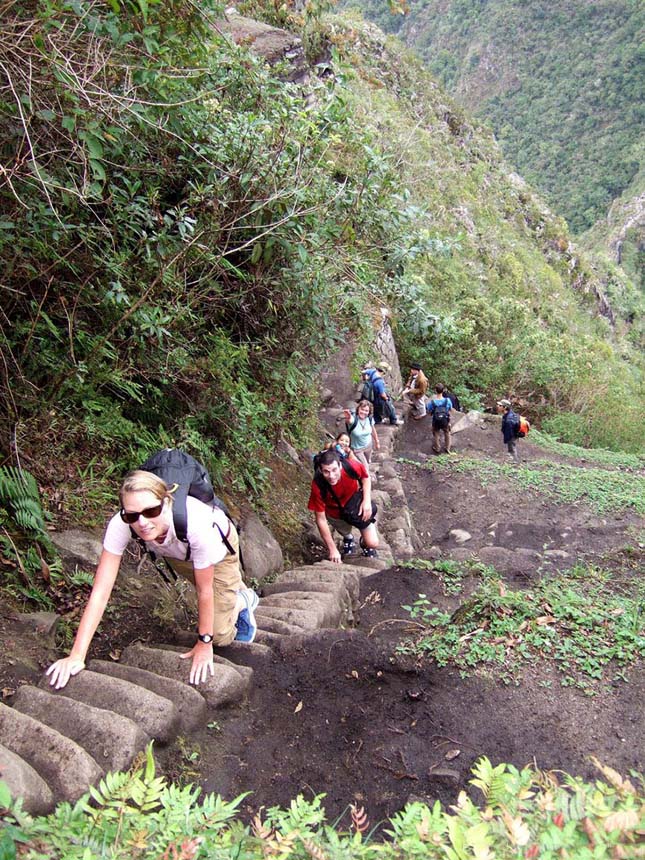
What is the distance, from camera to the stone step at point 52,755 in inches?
96.2

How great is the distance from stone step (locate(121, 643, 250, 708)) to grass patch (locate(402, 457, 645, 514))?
6619mm

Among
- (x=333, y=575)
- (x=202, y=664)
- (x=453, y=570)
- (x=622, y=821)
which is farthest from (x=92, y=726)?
(x=453, y=570)

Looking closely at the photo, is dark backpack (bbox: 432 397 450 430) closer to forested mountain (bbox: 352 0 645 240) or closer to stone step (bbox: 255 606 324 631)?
stone step (bbox: 255 606 324 631)

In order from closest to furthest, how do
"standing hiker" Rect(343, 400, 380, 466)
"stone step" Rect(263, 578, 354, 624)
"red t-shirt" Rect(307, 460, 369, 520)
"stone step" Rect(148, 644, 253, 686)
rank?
"stone step" Rect(148, 644, 253, 686) < "stone step" Rect(263, 578, 354, 624) < "red t-shirt" Rect(307, 460, 369, 520) < "standing hiker" Rect(343, 400, 380, 466)

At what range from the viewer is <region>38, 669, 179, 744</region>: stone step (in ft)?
9.48

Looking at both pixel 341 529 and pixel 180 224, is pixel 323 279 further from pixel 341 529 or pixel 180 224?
pixel 341 529

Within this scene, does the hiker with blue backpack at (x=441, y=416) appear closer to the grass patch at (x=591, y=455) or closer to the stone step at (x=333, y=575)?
the grass patch at (x=591, y=455)

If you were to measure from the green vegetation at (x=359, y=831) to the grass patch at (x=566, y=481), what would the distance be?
735 centimetres

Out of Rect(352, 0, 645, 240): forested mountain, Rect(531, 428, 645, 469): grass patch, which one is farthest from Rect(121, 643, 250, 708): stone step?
Rect(352, 0, 645, 240): forested mountain

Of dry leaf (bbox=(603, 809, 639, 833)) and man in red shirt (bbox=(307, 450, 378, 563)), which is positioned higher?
dry leaf (bbox=(603, 809, 639, 833))

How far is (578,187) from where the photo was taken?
71188 mm

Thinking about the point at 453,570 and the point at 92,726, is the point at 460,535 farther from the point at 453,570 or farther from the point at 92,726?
the point at 92,726

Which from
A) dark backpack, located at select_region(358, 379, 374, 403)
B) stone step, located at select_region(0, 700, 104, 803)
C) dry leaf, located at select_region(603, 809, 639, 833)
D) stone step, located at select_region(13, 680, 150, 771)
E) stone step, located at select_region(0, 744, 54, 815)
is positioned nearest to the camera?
dry leaf, located at select_region(603, 809, 639, 833)

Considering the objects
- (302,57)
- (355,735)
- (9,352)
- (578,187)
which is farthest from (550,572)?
(578,187)
